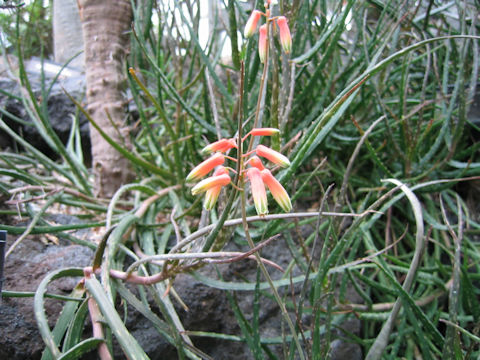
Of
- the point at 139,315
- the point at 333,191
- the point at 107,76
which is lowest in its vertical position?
the point at 139,315

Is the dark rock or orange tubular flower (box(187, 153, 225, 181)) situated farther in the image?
the dark rock

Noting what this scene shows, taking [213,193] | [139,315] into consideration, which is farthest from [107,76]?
[213,193]

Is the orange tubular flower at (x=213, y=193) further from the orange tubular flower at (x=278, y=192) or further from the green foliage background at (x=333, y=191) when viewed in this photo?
the green foliage background at (x=333, y=191)

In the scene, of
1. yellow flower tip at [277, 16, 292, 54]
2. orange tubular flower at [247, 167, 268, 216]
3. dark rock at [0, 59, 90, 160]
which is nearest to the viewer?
orange tubular flower at [247, 167, 268, 216]

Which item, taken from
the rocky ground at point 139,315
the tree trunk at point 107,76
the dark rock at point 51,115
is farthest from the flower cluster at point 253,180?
the dark rock at point 51,115

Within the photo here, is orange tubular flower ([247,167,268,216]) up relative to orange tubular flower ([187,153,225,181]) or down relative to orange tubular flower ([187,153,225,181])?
down

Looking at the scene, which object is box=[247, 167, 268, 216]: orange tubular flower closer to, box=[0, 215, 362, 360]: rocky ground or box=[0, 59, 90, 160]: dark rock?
box=[0, 215, 362, 360]: rocky ground

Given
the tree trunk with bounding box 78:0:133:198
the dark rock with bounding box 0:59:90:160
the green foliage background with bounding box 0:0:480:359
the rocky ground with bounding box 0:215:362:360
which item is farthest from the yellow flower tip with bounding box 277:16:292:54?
the dark rock with bounding box 0:59:90:160

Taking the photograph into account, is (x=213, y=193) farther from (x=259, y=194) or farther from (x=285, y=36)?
(x=285, y=36)

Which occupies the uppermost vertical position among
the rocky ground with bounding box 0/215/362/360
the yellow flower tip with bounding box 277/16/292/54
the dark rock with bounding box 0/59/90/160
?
the yellow flower tip with bounding box 277/16/292/54
